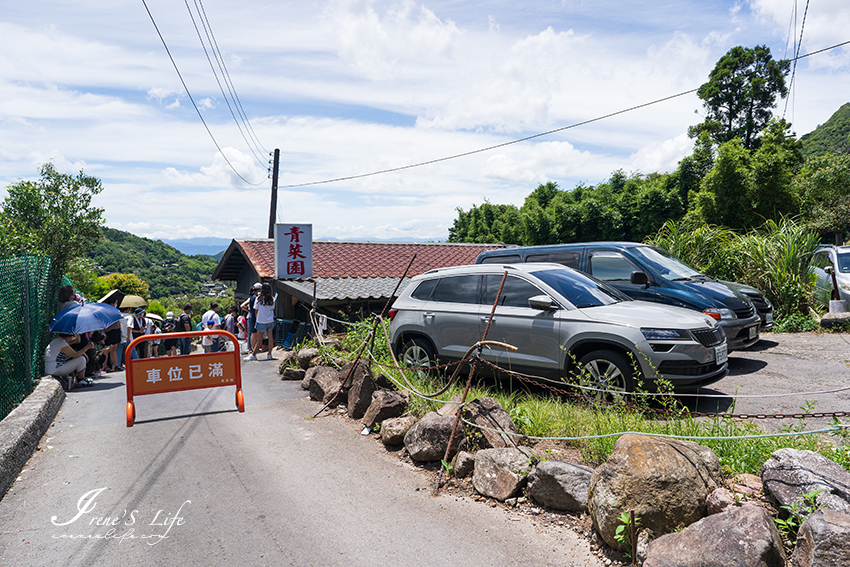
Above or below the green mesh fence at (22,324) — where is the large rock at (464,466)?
below

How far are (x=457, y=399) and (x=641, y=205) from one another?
85.2 feet

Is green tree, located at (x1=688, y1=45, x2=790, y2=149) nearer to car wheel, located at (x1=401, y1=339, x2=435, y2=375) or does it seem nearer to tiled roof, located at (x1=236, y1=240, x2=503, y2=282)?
tiled roof, located at (x1=236, y1=240, x2=503, y2=282)

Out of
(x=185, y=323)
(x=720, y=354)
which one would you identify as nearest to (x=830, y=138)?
(x=720, y=354)

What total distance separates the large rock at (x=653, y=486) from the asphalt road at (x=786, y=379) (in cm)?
141

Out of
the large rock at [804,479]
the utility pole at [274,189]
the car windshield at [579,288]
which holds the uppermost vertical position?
the utility pole at [274,189]

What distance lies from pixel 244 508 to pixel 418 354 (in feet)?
13.0

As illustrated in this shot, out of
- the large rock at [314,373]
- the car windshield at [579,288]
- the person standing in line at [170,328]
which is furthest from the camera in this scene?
the person standing in line at [170,328]

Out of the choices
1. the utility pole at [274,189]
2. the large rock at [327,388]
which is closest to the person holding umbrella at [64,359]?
the large rock at [327,388]

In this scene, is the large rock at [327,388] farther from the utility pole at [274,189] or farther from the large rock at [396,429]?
the utility pole at [274,189]

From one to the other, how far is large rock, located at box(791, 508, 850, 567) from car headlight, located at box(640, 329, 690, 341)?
3087 millimetres

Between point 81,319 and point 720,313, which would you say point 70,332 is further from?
point 720,313

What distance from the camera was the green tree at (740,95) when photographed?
37.8 metres

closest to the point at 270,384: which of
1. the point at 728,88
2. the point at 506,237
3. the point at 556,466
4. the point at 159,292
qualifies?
the point at 556,466

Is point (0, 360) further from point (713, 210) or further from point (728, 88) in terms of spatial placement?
point (728, 88)
